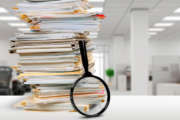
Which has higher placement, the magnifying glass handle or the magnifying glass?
the magnifying glass handle

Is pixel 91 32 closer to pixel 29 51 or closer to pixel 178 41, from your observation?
pixel 29 51

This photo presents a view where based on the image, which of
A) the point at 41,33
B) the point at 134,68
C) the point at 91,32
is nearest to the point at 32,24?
the point at 41,33

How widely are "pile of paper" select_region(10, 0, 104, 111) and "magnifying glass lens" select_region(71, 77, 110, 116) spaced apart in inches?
→ 1.0

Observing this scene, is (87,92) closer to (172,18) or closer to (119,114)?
(119,114)

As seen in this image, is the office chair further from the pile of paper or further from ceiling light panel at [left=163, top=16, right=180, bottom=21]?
ceiling light panel at [left=163, top=16, right=180, bottom=21]

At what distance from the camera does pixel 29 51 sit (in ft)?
1.70

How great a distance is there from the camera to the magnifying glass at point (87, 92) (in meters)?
0.48

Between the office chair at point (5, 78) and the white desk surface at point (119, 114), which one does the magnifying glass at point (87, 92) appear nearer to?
the white desk surface at point (119, 114)

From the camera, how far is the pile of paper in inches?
20.2

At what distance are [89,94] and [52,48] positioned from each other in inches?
5.3

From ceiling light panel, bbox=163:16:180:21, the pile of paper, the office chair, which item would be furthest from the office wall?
the pile of paper

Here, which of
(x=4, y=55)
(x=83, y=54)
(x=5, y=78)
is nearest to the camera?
(x=83, y=54)

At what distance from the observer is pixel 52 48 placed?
1.70ft

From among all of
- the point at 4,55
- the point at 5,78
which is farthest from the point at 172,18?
the point at 4,55
